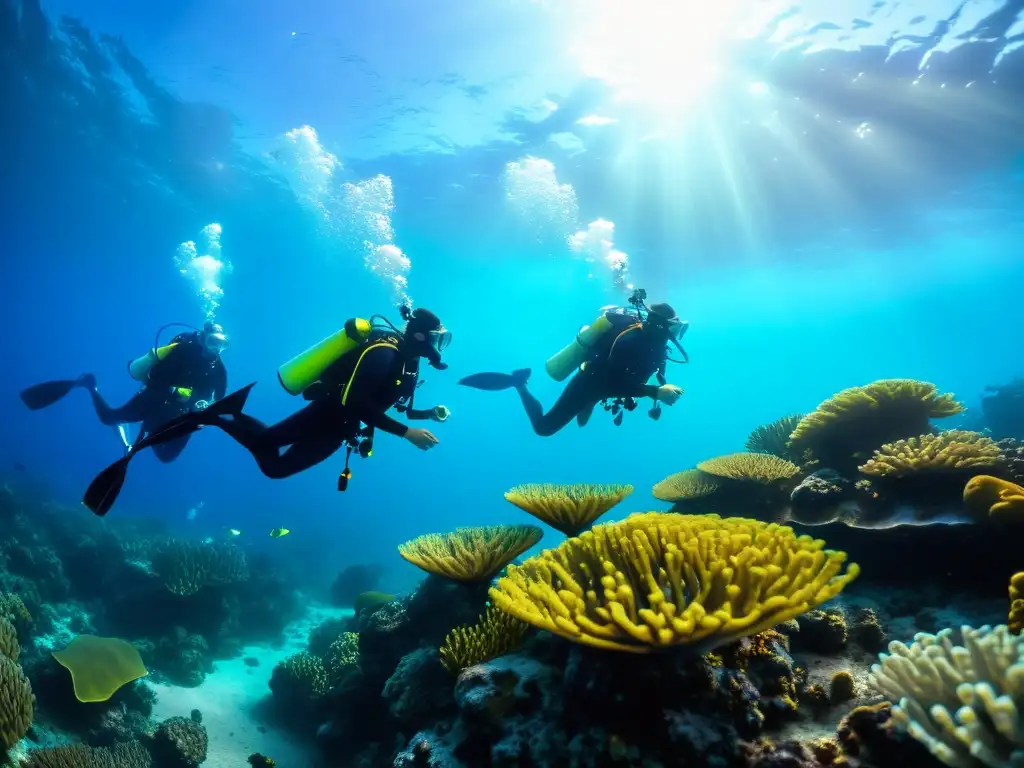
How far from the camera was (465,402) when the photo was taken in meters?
155

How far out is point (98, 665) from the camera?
7.30 m

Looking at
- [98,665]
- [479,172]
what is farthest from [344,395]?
[479,172]

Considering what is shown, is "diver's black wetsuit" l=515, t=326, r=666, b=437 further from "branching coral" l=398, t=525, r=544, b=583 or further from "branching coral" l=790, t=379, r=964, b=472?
"branching coral" l=398, t=525, r=544, b=583

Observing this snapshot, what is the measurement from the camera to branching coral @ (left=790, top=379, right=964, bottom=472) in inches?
223

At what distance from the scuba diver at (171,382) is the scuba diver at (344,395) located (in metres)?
4.65

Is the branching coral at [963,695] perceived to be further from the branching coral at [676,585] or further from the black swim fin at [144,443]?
the black swim fin at [144,443]

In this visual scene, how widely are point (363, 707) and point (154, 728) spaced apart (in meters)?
4.02

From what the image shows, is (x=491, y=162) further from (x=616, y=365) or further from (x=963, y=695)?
(x=963, y=695)

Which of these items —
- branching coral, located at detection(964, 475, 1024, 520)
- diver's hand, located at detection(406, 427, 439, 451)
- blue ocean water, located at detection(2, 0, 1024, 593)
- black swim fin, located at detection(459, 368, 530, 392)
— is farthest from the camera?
blue ocean water, located at detection(2, 0, 1024, 593)

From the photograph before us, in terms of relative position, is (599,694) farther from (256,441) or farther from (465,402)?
(465,402)

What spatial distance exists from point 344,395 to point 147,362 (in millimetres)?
7092

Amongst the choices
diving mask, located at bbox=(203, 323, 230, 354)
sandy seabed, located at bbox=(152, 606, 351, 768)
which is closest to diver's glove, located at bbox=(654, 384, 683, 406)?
sandy seabed, located at bbox=(152, 606, 351, 768)

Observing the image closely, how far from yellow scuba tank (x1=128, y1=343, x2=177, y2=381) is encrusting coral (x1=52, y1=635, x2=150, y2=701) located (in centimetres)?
468

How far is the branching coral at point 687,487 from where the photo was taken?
6.07 metres
